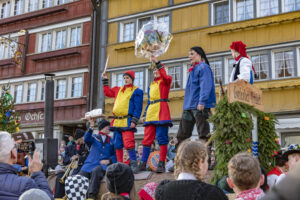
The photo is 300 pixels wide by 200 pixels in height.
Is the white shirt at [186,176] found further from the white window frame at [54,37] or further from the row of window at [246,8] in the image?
the white window frame at [54,37]

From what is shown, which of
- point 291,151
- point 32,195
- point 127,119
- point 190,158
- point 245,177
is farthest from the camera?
point 127,119

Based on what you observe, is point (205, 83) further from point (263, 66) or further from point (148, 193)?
point (263, 66)

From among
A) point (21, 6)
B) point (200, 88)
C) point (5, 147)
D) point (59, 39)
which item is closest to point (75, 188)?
point (200, 88)

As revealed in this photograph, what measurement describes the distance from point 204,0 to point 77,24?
797 centimetres

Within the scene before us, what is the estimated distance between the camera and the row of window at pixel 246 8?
1520 cm

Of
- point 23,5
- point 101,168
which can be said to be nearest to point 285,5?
point 101,168

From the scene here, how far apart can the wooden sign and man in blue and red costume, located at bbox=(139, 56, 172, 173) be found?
1.87 m

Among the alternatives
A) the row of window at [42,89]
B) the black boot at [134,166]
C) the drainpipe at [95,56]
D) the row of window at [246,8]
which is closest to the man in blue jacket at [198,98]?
the black boot at [134,166]

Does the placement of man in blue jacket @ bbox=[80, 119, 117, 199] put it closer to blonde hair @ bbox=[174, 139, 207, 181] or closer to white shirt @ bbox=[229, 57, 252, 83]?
white shirt @ bbox=[229, 57, 252, 83]

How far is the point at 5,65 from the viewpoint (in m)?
23.8

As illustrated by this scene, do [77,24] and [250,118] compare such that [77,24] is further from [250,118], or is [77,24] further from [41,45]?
[250,118]

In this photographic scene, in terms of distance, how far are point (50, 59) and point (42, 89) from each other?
6.07ft

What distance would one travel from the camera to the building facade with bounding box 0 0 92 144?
20906 millimetres

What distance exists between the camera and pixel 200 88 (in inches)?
251
